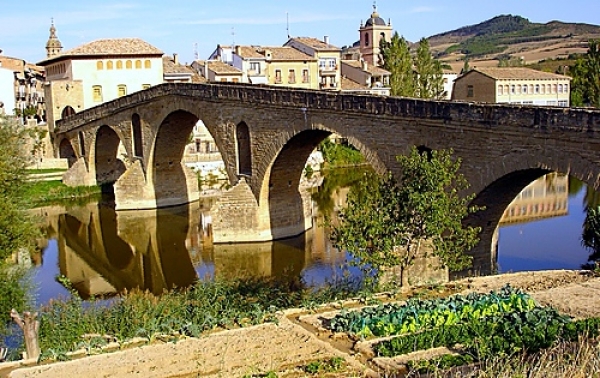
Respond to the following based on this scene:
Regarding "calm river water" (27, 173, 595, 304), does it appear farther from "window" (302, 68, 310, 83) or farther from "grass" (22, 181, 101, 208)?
"window" (302, 68, 310, 83)

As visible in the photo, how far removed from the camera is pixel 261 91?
85.2ft

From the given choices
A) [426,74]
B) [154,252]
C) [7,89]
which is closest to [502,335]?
[154,252]

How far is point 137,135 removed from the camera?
1425 inches

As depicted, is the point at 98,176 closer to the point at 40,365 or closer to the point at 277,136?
the point at 277,136

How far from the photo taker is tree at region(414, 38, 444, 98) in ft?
177

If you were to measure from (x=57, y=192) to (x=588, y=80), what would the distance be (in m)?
35.1

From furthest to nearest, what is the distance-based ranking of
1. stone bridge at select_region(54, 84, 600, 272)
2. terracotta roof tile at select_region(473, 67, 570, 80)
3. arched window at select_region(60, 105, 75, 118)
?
terracotta roof tile at select_region(473, 67, 570, 80) < arched window at select_region(60, 105, 75, 118) < stone bridge at select_region(54, 84, 600, 272)

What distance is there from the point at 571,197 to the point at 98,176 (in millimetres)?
25233

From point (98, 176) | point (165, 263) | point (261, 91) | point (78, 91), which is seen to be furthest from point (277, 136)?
point (78, 91)

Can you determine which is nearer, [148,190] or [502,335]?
[502,335]

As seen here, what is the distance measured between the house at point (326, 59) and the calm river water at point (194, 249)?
733 inches

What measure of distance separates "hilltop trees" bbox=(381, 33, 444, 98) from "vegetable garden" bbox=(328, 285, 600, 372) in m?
42.3

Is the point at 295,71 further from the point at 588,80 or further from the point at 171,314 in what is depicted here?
the point at 171,314

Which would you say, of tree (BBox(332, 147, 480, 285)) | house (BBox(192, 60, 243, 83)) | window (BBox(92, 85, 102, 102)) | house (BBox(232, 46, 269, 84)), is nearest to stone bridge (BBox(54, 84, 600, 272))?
tree (BBox(332, 147, 480, 285))
